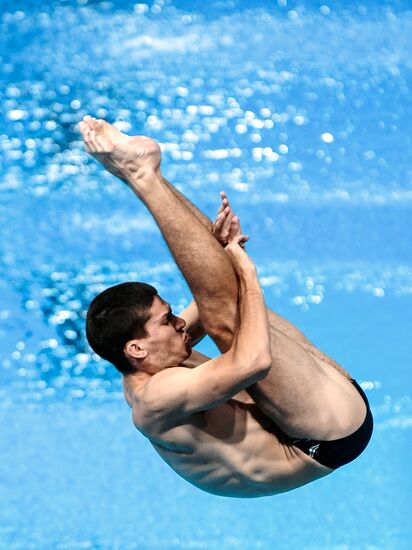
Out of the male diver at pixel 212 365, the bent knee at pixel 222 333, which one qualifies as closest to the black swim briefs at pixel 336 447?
the male diver at pixel 212 365

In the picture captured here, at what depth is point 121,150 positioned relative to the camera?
213cm

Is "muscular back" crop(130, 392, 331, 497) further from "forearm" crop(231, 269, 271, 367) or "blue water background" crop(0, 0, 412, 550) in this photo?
"blue water background" crop(0, 0, 412, 550)

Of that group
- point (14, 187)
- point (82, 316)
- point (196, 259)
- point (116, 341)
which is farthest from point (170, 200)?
point (14, 187)

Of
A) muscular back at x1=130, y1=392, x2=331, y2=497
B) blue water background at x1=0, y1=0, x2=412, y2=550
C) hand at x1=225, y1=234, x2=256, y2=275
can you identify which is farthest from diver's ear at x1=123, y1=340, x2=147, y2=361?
blue water background at x1=0, y1=0, x2=412, y2=550

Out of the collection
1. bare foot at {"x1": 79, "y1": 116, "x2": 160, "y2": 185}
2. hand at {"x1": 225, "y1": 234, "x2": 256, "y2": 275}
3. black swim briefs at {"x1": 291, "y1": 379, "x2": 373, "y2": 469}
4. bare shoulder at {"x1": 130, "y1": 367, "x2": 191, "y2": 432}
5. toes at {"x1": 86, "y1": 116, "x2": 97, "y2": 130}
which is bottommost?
black swim briefs at {"x1": 291, "y1": 379, "x2": 373, "y2": 469}

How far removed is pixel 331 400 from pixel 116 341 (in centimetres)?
49

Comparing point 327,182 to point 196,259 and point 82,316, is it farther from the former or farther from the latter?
point 196,259

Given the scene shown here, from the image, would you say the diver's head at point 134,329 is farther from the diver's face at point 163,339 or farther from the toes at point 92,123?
the toes at point 92,123

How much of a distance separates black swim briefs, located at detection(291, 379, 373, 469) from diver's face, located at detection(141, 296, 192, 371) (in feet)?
1.19

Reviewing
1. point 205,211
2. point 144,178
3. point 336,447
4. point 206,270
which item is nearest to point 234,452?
point 336,447

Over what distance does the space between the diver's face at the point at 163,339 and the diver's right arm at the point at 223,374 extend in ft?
0.20

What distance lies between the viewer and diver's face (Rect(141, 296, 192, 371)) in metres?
2.18

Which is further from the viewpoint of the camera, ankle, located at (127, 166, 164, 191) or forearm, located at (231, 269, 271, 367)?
ankle, located at (127, 166, 164, 191)

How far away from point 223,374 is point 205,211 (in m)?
2.63
